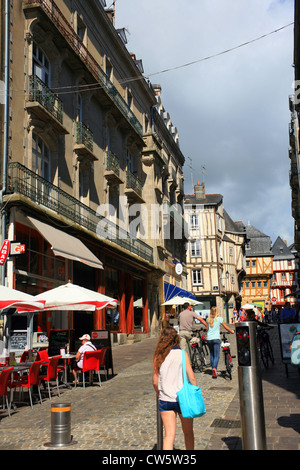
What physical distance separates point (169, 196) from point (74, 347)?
981 inches

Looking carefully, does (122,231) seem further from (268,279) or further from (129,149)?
(268,279)

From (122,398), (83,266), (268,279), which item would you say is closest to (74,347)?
(122,398)

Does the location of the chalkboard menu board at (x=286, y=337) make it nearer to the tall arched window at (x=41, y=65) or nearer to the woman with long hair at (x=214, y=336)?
the woman with long hair at (x=214, y=336)

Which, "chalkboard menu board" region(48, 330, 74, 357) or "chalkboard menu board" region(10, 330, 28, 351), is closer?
"chalkboard menu board" region(48, 330, 74, 357)

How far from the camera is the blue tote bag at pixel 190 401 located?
4.17 meters

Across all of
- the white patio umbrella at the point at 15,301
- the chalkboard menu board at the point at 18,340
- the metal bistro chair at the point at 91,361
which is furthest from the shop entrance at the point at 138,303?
the white patio umbrella at the point at 15,301

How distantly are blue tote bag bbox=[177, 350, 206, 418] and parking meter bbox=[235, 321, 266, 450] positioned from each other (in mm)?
523

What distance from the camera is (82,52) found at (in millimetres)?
20250

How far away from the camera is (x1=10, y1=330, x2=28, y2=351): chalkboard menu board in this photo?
1291cm

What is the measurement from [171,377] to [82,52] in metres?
18.6

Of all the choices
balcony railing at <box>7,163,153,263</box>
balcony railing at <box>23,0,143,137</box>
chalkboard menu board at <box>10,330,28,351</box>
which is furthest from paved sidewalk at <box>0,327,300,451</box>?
balcony railing at <box>23,0,143,137</box>

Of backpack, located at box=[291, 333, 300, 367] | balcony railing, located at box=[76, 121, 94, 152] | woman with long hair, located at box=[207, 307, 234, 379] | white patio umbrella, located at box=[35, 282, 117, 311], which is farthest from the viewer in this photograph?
balcony railing, located at box=[76, 121, 94, 152]

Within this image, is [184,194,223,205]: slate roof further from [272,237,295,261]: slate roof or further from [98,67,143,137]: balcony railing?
[272,237,295,261]: slate roof

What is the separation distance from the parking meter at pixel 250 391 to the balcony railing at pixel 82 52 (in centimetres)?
1433
